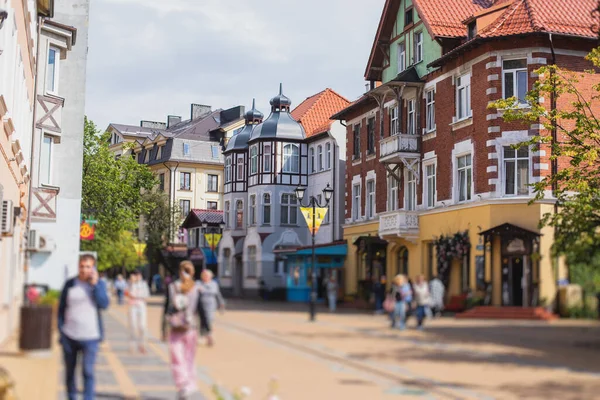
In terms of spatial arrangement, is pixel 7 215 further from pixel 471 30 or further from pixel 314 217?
pixel 471 30

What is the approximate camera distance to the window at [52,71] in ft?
93.3

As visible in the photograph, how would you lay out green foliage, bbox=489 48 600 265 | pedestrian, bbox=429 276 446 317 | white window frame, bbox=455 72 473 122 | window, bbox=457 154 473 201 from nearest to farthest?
pedestrian, bbox=429 276 446 317, green foliage, bbox=489 48 600 265, window, bbox=457 154 473 201, white window frame, bbox=455 72 473 122

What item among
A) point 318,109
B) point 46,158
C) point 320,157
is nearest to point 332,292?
point 46,158

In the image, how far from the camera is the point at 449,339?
1255 centimetres

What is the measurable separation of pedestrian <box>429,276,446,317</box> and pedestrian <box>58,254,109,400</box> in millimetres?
4498

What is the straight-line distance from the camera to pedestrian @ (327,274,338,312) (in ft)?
45.4

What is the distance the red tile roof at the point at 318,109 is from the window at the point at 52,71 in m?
36.4


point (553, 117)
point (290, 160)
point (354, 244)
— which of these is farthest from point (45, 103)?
point (290, 160)

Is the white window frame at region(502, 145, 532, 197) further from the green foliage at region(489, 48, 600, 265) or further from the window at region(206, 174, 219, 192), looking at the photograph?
the window at region(206, 174, 219, 192)

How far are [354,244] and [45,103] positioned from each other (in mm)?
12979

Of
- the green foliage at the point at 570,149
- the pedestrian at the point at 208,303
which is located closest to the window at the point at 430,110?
the green foliage at the point at 570,149

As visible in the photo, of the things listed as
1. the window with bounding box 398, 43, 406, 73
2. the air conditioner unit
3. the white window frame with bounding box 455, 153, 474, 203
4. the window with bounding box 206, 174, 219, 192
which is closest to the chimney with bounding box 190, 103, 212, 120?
the air conditioner unit

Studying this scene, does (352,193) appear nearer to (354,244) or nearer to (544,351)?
(354,244)

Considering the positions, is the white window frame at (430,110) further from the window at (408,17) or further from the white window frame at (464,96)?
the window at (408,17)
